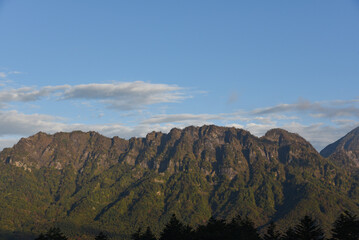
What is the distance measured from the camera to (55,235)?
4338 inches

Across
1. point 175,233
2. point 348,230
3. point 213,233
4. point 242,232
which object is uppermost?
point 213,233

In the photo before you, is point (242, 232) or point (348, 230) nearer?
point (348, 230)

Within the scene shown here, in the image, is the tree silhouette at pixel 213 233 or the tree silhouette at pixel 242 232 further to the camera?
the tree silhouette at pixel 242 232

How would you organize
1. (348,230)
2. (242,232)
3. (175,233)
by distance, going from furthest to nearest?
(242,232), (175,233), (348,230)

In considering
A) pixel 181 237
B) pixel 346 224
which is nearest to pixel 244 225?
pixel 181 237

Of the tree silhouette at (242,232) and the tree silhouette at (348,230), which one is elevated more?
the tree silhouette at (348,230)

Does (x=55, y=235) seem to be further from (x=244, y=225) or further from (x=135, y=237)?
A: (x=244, y=225)

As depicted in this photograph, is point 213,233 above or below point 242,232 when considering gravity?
above

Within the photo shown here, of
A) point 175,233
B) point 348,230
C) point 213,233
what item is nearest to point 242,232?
point 175,233

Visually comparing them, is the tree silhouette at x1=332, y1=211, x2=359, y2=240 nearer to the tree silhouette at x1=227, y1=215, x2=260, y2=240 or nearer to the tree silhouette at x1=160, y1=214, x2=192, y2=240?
the tree silhouette at x1=227, y1=215, x2=260, y2=240

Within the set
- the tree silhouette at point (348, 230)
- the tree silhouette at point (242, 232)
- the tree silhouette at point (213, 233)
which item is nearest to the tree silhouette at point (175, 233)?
the tree silhouette at point (213, 233)

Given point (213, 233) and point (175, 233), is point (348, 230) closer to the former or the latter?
point (213, 233)

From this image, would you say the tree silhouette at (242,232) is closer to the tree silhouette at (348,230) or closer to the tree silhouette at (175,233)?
the tree silhouette at (175,233)

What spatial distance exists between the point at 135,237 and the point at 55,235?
3365cm
